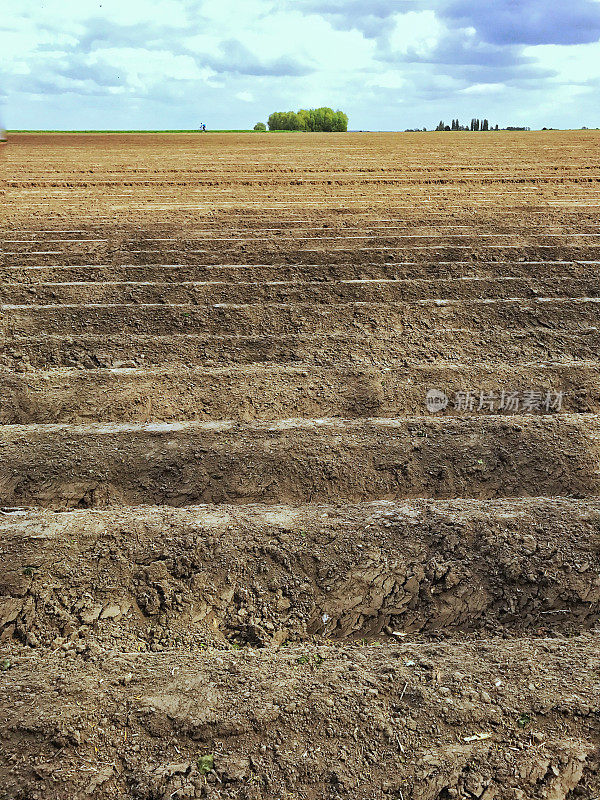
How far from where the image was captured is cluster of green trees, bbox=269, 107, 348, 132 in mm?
63281

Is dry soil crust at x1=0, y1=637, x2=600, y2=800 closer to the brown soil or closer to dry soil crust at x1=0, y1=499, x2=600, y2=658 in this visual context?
the brown soil

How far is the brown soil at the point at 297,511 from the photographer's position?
11.3 ft

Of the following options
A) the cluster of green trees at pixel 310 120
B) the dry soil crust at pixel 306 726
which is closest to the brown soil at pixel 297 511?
the dry soil crust at pixel 306 726

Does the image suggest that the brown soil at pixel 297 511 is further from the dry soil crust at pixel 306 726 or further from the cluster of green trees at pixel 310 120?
the cluster of green trees at pixel 310 120

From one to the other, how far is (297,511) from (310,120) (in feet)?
211

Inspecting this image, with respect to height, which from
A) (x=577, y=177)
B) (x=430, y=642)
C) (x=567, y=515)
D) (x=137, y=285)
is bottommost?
(x=430, y=642)

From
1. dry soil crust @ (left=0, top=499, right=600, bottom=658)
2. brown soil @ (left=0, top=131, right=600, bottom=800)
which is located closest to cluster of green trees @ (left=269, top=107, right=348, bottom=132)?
brown soil @ (left=0, top=131, right=600, bottom=800)

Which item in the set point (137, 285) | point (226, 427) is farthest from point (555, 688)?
point (137, 285)

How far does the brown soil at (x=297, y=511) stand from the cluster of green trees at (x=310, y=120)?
2210 inches

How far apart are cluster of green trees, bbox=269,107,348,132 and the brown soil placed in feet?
184

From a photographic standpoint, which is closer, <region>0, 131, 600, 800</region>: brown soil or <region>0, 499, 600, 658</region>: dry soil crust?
<region>0, 131, 600, 800</region>: brown soil

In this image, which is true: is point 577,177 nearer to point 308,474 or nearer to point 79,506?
point 308,474

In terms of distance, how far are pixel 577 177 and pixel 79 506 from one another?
14.7m

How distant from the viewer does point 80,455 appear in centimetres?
589
